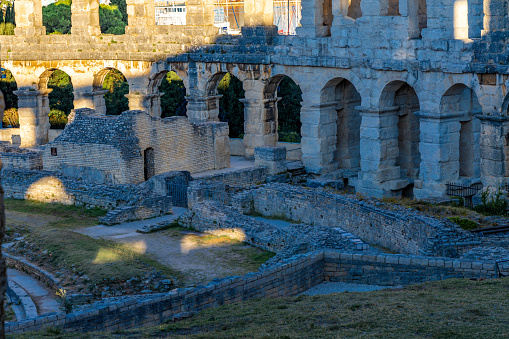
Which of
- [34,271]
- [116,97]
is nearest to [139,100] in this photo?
[116,97]

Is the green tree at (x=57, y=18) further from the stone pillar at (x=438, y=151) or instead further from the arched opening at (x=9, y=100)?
the stone pillar at (x=438, y=151)

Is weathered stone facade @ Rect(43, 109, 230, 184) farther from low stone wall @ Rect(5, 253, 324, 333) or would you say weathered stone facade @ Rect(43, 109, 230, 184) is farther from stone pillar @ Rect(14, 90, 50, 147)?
low stone wall @ Rect(5, 253, 324, 333)

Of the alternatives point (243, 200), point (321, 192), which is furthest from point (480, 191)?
point (243, 200)

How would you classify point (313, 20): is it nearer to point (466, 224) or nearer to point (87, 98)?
point (87, 98)

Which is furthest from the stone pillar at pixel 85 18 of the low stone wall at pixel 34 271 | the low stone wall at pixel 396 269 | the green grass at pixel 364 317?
the green grass at pixel 364 317

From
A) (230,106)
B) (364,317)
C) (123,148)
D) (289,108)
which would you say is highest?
(230,106)

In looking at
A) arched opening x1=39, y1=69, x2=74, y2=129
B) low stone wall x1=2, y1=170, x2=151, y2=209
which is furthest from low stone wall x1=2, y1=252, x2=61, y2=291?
arched opening x1=39, y1=69, x2=74, y2=129

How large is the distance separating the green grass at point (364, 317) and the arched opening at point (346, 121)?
19312 mm

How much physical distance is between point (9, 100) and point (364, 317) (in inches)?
1738

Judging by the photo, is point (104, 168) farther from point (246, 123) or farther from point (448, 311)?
point (448, 311)

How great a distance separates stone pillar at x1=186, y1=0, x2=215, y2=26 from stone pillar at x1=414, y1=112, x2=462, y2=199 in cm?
1251

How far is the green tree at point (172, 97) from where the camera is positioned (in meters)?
51.8

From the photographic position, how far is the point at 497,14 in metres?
28.0

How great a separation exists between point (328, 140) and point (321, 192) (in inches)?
351
